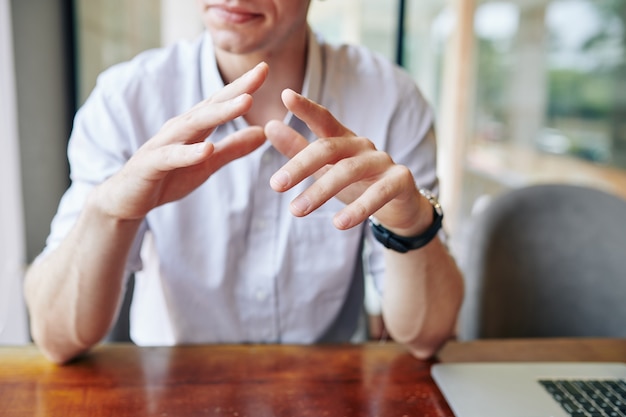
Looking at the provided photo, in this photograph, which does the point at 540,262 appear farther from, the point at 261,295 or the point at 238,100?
the point at 238,100

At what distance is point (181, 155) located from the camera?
0.69 m

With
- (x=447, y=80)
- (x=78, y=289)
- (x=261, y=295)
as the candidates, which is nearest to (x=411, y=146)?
(x=261, y=295)

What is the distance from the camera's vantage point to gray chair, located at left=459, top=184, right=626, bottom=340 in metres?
1.38

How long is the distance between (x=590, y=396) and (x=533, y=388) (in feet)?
0.25

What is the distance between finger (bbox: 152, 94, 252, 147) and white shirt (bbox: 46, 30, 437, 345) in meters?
0.34

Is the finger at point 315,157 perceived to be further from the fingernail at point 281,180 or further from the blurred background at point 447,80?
the blurred background at point 447,80

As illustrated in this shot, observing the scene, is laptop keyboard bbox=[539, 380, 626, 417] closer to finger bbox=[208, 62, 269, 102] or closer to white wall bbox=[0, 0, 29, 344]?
finger bbox=[208, 62, 269, 102]

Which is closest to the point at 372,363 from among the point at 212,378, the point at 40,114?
the point at 212,378

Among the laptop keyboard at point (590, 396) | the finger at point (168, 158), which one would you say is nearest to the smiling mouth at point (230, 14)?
the finger at point (168, 158)

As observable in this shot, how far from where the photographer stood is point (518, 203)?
140 centimetres

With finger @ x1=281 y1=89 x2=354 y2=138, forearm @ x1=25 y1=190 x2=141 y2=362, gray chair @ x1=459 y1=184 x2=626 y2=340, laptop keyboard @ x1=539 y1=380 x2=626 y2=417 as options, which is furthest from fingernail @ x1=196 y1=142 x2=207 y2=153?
gray chair @ x1=459 y1=184 x2=626 y2=340

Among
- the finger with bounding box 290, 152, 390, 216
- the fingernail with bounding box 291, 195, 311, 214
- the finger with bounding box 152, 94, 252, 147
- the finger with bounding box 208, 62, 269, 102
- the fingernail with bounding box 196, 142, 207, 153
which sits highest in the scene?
the finger with bounding box 208, 62, 269, 102

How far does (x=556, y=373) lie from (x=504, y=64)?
122 inches

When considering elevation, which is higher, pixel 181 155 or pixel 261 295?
pixel 181 155
